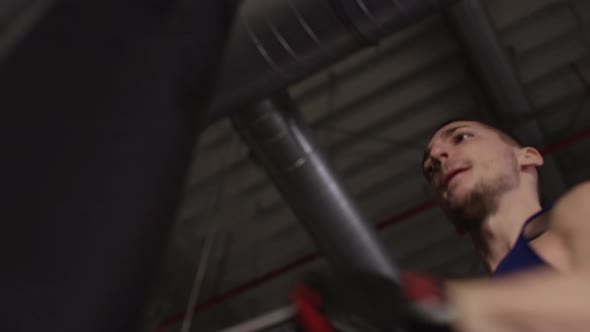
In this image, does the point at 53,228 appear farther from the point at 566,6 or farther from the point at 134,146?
the point at 566,6

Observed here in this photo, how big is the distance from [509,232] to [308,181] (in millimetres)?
1068

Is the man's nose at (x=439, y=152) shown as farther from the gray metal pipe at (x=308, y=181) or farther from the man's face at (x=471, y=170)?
the gray metal pipe at (x=308, y=181)

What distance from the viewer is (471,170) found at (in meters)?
1.10

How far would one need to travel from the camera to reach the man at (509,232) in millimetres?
514

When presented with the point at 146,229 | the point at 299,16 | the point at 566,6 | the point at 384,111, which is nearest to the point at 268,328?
the point at 146,229

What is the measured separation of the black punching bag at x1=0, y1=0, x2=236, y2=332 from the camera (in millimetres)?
477

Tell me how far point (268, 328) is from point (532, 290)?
0.29m

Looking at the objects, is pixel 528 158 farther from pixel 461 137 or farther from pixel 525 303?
pixel 525 303

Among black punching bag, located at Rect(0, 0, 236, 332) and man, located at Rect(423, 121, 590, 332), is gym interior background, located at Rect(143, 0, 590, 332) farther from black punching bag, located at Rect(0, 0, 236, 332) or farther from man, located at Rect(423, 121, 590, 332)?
black punching bag, located at Rect(0, 0, 236, 332)

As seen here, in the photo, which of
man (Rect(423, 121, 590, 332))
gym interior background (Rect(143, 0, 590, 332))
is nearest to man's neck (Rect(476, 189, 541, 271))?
man (Rect(423, 121, 590, 332))

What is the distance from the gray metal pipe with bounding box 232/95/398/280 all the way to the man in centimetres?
81

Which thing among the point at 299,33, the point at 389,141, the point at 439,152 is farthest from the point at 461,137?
the point at 389,141

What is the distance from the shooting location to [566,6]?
8.52 ft

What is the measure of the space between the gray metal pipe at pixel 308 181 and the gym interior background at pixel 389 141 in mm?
266
